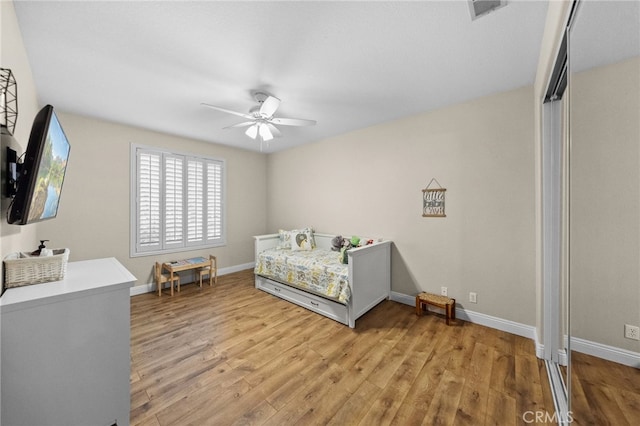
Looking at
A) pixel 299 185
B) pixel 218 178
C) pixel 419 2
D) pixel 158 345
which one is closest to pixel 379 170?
pixel 299 185

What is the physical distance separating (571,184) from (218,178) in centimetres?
461

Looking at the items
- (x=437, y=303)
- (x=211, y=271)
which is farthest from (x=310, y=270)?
(x=211, y=271)

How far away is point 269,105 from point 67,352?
2185 millimetres

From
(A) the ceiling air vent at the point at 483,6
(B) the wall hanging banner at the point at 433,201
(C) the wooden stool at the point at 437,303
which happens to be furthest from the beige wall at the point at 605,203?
(B) the wall hanging banner at the point at 433,201

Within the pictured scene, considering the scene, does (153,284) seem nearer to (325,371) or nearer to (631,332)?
(325,371)

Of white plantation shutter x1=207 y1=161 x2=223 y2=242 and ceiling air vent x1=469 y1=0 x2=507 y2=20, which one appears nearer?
ceiling air vent x1=469 y1=0 x2=507 y2=20

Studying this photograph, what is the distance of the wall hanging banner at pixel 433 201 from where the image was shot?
2.88 meters

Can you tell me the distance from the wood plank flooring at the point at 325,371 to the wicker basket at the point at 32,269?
98 cm

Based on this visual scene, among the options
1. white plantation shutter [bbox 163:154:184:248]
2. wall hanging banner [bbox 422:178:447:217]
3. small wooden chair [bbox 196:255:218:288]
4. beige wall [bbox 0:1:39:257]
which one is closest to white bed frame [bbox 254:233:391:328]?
wall hanging banner [bbox 422:178:447:217]

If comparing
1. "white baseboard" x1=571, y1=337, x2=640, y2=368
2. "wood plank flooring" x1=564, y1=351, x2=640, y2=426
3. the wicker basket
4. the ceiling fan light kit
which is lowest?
"wood plank flooring" x1=564, y1=351, x2=640, y2=426

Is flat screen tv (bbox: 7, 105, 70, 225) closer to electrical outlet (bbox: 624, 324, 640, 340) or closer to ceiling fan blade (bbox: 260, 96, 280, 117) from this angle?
ceiling fan blade (bbox: 260, 96, 280, 117)

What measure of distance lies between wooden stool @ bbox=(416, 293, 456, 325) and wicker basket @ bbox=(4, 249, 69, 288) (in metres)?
3.15

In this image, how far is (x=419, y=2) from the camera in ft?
4.64

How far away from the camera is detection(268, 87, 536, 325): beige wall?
240 cm
